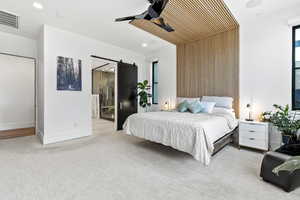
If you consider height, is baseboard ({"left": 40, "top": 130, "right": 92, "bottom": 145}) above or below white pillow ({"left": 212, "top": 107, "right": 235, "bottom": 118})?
below

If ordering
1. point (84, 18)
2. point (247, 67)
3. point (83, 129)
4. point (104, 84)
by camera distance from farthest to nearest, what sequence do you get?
point (104, 84) → point (83, 129) → point (247, 67) → point (84, 18)

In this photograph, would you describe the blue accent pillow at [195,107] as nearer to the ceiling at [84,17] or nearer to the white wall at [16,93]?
the ceiling at [84,17]

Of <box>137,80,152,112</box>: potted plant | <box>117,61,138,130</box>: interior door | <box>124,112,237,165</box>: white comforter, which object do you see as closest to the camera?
<box>124,112,237,165</box>: white comforter

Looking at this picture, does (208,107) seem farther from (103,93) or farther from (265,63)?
(103,93)

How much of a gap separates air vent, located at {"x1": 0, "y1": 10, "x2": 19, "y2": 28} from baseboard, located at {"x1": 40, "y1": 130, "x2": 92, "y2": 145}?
2.68 meters

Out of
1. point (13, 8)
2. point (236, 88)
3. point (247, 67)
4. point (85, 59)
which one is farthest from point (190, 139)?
point (13, 8)

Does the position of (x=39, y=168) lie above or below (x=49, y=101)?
below

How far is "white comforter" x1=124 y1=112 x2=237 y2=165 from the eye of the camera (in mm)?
2273

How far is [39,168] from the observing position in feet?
7.84

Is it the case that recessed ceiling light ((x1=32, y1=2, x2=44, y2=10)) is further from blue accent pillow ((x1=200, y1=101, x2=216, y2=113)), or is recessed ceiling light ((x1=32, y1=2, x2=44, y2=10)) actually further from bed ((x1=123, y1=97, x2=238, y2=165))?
blue accent pillow ((x1=200, y1=101, x2=216, y2=113))

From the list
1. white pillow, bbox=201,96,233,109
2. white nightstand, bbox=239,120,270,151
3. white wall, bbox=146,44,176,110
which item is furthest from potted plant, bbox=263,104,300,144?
white wall, bbox=146,44,176,110

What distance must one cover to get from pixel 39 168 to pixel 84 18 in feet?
10.2

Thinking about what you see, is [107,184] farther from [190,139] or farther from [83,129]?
[83,129]

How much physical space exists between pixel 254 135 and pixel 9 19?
5.86m
